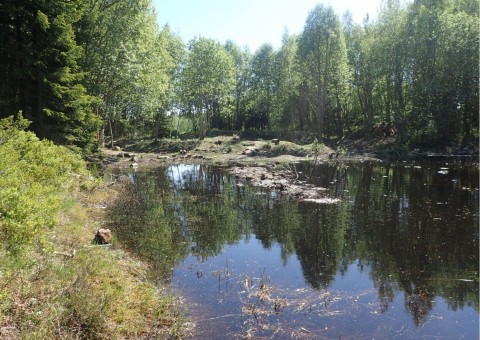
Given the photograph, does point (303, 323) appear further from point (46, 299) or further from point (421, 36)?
point (421, 36)

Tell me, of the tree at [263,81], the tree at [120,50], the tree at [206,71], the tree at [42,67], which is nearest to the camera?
the tree at [42,67]

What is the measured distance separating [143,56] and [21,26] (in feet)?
42.6

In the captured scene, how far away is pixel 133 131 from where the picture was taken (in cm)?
6272

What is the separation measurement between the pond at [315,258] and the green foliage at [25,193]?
2.81 metres

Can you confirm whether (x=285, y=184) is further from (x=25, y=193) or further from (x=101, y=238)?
(x=25, y=193)

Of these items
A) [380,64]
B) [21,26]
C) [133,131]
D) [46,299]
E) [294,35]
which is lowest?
[46,299]

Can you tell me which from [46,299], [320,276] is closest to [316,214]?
[320,276]

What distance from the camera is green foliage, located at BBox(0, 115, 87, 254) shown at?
627cm

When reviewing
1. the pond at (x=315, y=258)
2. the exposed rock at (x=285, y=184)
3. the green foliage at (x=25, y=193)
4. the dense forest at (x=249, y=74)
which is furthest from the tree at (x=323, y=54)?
the green foliage at (x=25, y=193)

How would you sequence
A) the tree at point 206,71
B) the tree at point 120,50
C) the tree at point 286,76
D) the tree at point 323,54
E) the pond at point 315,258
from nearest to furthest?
1. the pond at point 315,258
2. the tree at point 120,50
3. the tree at point 323,54
4. the tree at point 206,71
5. the tree at point 286,76

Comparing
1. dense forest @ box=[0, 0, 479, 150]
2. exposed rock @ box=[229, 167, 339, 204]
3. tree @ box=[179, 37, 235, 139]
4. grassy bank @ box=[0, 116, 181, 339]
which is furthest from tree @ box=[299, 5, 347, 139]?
grassy bank @ box=[0, 116, 181, 339]

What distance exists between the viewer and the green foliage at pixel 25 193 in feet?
20.6

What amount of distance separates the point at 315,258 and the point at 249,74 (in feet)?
180

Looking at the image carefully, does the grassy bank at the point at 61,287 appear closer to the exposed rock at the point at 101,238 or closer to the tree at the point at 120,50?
the exposed rock at the point at 101,238
